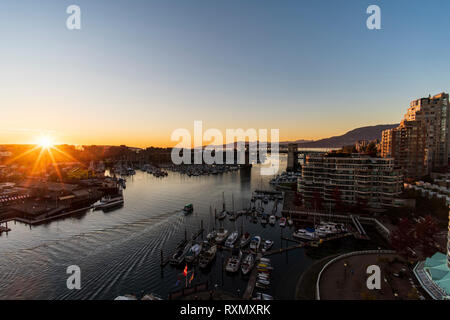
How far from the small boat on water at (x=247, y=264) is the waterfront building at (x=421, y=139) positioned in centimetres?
3312

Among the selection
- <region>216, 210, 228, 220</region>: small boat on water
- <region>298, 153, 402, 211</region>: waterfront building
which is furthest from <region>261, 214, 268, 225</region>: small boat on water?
<region>298, 153, 402, 211</region>: waterfront building

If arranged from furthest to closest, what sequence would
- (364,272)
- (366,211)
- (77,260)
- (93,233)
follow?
(366,211) < (93,233) < (77,260) < (364,272)

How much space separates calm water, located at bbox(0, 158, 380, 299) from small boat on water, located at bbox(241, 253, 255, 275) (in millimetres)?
527

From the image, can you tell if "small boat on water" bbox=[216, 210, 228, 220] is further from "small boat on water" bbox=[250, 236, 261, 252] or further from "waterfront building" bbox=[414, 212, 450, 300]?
"waterfront building" bbox=[414, 212, 450, 300]

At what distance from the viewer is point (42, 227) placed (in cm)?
2655

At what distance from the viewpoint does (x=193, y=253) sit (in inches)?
780

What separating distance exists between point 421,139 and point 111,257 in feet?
167

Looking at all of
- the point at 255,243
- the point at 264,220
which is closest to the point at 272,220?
the point at 264,220

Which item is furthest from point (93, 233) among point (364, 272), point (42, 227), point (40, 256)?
point (364, 272)

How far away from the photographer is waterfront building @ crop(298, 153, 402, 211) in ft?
Result: 93.7

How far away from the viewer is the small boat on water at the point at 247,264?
56.1ft

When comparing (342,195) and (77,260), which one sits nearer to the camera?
(77,260)
